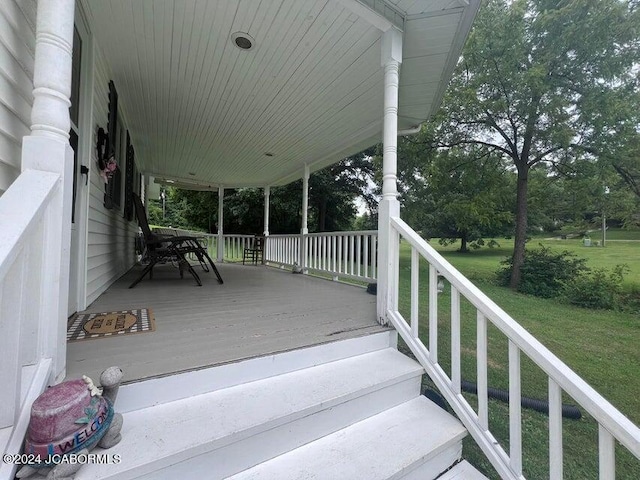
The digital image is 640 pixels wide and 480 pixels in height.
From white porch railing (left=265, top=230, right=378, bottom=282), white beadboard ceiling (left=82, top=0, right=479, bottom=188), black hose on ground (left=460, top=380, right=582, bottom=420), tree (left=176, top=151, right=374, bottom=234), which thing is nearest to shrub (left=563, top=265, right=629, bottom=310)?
white porch railing (left=265, top=230, right=378, bottom=282)

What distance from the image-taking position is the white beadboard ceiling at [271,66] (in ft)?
7.61

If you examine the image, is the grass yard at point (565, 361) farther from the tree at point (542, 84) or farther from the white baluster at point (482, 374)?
the tree at point (542, 84)

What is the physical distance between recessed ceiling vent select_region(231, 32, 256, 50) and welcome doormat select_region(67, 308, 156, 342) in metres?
2.41

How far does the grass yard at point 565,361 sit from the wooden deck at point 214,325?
117 centimetres

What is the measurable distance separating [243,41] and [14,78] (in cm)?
180

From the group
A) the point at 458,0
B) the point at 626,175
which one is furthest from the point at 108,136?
the point at 626,175

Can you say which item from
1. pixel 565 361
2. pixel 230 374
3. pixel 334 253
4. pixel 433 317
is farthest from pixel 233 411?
pixel 565 361

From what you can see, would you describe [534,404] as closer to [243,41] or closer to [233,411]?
[233,411]

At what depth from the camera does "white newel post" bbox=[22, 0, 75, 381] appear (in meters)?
1.21

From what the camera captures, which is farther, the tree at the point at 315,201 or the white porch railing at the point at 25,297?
the tree at the point at 315,201

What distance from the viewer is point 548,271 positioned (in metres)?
8.69

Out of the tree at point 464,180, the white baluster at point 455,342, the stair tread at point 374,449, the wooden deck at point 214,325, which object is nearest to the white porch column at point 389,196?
the wooden deck at point 214,325

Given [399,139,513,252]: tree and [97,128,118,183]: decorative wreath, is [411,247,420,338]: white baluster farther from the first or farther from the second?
[399,139,513,252]: tree

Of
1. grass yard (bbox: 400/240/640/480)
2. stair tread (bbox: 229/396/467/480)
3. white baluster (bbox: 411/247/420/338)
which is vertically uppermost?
white baluster (bbox: 411/247/420/338)
